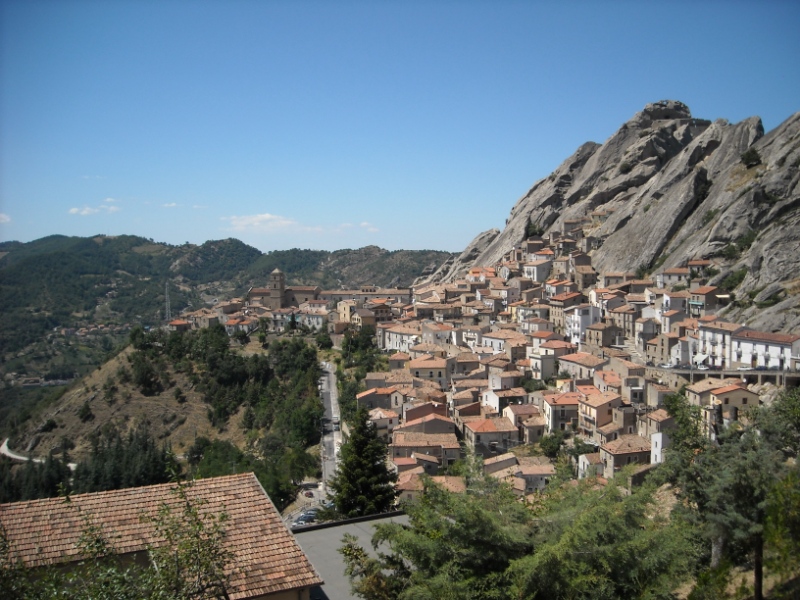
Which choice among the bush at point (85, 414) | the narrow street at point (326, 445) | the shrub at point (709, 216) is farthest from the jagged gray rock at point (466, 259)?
the bush at point (85, 414)

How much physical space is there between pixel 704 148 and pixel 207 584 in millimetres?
59896

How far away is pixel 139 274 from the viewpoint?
494 feet

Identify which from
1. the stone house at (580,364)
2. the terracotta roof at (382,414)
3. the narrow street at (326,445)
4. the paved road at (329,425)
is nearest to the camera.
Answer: the narrow street at (326,445)

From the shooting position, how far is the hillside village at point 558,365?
27.7 meters

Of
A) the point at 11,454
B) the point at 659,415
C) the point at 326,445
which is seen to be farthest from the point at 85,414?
the point at 659,415

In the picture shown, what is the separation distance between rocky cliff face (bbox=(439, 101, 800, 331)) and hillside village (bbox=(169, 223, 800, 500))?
7.05 ft

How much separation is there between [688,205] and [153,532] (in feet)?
164

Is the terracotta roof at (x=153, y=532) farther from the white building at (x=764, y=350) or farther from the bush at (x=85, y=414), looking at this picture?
the bush at (x=85, y=414)

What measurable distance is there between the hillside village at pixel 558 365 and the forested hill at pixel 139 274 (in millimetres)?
63860

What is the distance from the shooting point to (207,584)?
18.1 ft

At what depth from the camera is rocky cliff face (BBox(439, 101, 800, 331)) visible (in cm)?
3666

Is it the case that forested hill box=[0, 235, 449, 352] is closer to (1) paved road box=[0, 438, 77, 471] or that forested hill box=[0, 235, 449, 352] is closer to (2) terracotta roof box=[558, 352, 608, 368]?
(1) paved road box=[0, 438, 77, 471]

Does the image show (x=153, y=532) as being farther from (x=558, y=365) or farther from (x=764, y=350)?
(x=558, y=365)

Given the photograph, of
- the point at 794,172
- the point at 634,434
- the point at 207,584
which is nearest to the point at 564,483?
the point at 207,584
